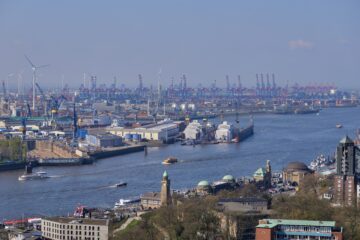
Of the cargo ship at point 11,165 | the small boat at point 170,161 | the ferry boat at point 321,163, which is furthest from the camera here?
the small boat at point 170,161

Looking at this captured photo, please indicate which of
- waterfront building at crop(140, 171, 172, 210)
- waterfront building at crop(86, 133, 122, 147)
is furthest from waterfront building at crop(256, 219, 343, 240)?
waterfront building at crop(86, 133, 122, 147)

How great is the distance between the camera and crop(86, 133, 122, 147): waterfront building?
60.2 feet

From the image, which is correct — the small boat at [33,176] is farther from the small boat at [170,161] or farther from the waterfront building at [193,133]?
the waterfront building at [193,133]

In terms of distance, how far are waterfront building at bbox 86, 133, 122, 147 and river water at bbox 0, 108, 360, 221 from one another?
774 mm

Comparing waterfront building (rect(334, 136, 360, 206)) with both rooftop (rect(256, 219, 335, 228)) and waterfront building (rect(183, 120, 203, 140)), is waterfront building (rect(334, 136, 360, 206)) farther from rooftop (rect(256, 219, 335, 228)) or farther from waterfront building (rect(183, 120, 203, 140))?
waterfront building (rect(183, 120, 203, 140))

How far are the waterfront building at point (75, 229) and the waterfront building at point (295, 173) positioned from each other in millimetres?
4392

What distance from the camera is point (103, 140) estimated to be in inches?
727

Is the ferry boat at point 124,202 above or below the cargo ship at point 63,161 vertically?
above

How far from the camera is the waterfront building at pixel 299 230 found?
22.5ft

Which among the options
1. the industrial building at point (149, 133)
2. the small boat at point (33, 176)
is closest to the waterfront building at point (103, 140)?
the industrial building at point (149, 133)

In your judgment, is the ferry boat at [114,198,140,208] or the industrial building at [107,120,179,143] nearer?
the ferry boat at [114,198,140,208]

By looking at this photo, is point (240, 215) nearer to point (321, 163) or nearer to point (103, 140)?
point (321, 163)

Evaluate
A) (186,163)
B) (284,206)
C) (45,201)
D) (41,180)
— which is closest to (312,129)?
(186,163)

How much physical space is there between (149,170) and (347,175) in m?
4.53
